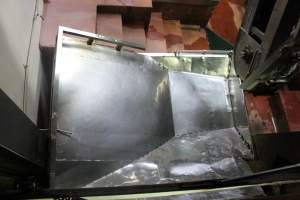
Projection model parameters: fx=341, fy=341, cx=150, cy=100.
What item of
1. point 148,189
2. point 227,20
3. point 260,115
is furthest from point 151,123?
point 227,20

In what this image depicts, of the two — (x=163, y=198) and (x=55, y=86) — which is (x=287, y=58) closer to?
(x=163, y=198)

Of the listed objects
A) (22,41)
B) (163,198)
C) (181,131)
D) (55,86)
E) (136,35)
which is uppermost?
(136,35)

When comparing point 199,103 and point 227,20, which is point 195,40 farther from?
point 199,103

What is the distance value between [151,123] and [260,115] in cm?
203

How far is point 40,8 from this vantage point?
339cm

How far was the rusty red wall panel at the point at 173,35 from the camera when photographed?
14.8ft

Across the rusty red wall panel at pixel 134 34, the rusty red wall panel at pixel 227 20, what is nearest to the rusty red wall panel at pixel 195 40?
the rusty red wall panel at pixel 227 20

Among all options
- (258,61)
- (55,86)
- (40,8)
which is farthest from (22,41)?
(258,61)

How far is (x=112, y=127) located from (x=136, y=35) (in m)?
1.43

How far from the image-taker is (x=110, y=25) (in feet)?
12.3

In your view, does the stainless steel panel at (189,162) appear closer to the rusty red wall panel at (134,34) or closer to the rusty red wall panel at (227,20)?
→ the rusty red wall panel at (134,34)

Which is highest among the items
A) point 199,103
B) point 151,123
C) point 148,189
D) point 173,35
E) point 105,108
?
point 173,35

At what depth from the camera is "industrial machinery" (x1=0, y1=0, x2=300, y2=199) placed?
6.52 ft

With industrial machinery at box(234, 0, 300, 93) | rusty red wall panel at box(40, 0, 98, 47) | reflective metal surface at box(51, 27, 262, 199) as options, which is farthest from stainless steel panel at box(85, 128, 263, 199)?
rusty red wall panel at box(40, 0, 98, 47)
